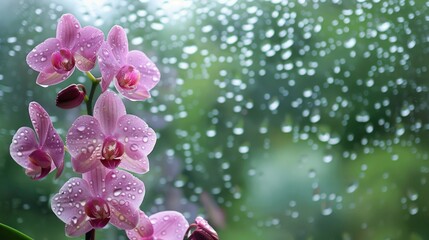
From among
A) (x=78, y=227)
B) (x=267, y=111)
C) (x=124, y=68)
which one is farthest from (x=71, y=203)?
(x=267, y=111)

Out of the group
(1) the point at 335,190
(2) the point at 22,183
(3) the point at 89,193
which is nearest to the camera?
(3) the point at 89,193

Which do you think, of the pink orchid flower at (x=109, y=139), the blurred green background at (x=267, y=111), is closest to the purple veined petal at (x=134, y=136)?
the pink orchid flower at (x=109, y=139)

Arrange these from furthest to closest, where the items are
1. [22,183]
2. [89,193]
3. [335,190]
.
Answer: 1. [335,190]
2. [22,183]
3. [89,193]

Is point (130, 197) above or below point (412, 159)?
above

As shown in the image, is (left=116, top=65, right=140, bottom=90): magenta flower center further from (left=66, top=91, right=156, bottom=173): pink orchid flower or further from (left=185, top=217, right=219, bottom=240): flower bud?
(left=185, top=217, right=219, bottom=240): flower bud

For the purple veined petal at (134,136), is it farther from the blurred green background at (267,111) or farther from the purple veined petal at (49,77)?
the blurred green background at (267,111)

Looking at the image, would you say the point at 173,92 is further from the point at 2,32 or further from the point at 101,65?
the point at 101,65

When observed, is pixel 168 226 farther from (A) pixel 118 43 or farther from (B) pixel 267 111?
(B) pixel 267 111

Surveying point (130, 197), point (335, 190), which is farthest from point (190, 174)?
point (130, 197)
